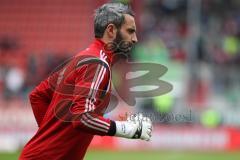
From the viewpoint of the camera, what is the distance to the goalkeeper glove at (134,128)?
5.38 m

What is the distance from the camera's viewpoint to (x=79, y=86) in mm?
5273

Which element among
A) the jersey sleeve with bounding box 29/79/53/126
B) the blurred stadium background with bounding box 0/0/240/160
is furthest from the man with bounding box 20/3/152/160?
the blurred stadium background with bounding box 0/0/240/160

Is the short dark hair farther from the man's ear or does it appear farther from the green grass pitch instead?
the green grass pitch

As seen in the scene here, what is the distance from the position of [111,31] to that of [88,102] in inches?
25.0

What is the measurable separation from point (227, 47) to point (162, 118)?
1377 centimetres

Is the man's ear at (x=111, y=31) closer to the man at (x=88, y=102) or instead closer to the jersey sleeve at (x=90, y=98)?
the man at (x=88, y=102)

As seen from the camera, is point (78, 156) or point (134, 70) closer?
point (78, 156)

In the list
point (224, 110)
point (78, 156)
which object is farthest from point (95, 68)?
point (224, 110)

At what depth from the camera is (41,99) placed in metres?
6.03

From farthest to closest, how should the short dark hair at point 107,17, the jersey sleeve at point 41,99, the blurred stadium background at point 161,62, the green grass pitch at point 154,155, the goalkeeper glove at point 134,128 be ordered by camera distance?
the blurred stadium background at point 161,62
the green grass pitch at point 154,155
the jersey sleeve at point 41,99
the short dark hair at point 107,17
the goalkeeper glove at point 134,128

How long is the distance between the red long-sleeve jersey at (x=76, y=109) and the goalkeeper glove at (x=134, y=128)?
71 mm

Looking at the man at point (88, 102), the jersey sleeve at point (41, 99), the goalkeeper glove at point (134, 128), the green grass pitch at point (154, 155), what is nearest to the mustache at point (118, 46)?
the man at point (88, 102)

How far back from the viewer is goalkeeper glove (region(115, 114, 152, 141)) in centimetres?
538

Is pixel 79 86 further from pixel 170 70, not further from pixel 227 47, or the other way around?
pixel 227 47
